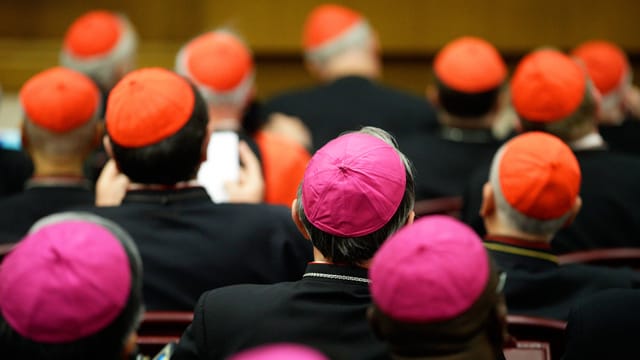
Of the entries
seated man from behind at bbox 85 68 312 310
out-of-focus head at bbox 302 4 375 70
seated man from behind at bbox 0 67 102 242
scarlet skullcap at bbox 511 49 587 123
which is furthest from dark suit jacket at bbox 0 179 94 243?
out-of-focus head at bbox 302 4 375 70

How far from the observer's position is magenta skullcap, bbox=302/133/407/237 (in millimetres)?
2139

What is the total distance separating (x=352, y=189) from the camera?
84.5 inches

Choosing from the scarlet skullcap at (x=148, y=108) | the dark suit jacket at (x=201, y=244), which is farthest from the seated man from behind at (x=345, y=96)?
the dark suit jacket at (x=201, y=244)

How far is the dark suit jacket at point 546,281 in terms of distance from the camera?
2627 mm

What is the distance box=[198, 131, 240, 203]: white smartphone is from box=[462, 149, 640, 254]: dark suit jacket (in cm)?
85

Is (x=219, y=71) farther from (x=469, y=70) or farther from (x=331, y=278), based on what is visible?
(x=331, y=278)

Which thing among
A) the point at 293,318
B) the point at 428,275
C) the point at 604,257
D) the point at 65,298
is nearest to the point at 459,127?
the point at 604,257

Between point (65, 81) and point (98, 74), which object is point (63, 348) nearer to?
point (65, 81)

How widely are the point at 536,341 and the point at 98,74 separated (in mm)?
3767

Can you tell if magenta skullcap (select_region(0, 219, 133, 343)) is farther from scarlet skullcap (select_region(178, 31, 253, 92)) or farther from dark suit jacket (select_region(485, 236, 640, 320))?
scarlet skullcap (select_region(178, 31, 253, 92))

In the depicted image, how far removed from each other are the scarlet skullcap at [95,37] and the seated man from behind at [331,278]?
11.7ft

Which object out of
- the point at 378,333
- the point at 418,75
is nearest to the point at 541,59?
the point at 378,333

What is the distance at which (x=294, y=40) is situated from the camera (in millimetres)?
7008

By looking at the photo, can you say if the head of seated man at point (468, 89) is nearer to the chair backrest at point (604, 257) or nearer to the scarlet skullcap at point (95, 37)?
the chair backrest at point (604, 257)
